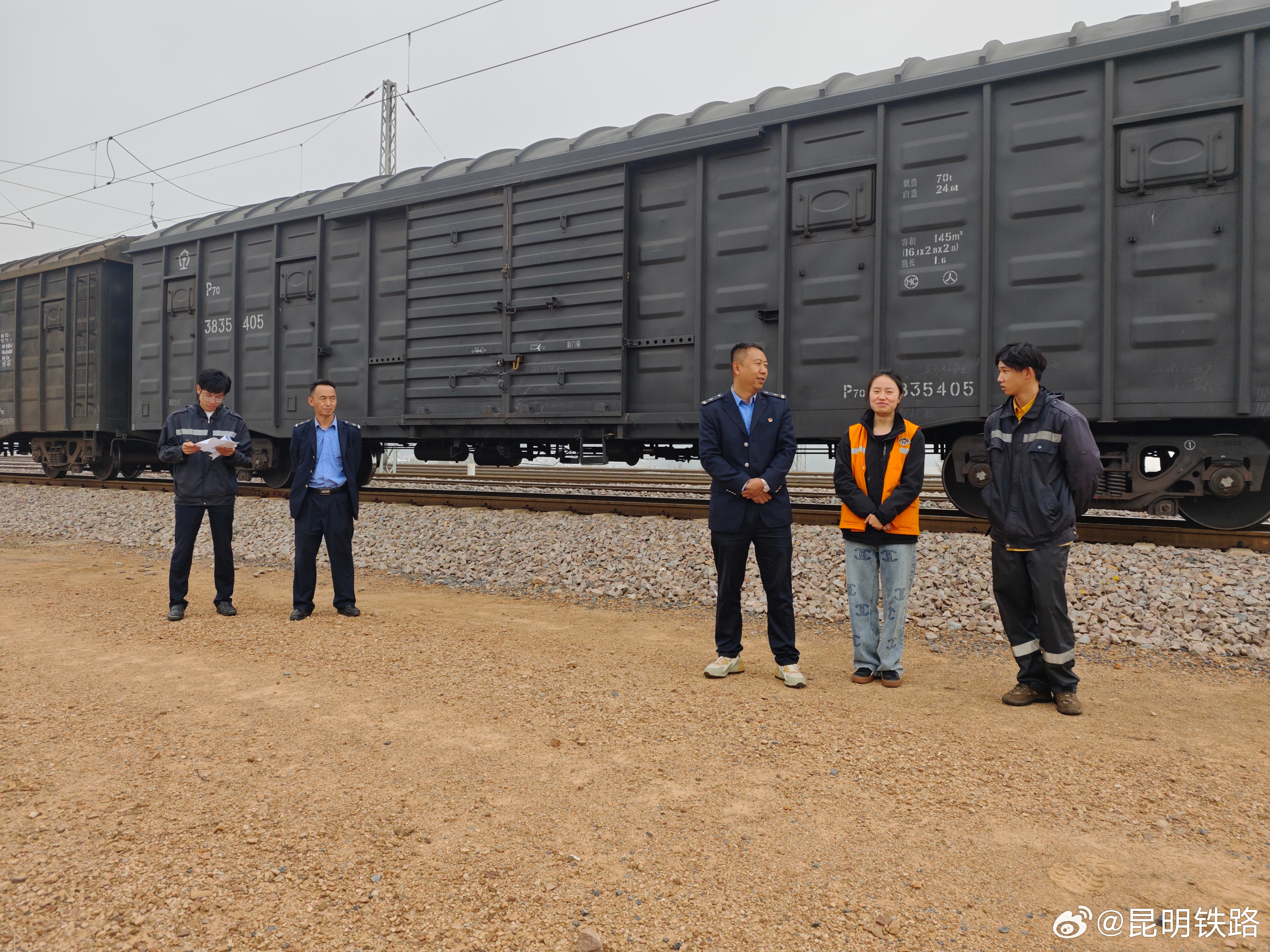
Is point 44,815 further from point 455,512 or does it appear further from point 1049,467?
point 455,512

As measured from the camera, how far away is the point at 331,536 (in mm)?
5828

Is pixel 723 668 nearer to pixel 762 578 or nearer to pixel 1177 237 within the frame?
pixel 762 578

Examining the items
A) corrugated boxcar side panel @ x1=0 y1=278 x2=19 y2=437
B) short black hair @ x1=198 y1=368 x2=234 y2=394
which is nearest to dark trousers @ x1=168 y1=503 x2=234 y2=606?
short black hair @ x1=198 y1=368 x2=234 y2=394

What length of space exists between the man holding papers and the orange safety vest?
460 centimetres

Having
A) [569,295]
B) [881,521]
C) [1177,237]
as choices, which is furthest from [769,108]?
[881,521]

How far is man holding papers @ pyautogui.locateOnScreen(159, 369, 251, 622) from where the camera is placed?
5.66 metres

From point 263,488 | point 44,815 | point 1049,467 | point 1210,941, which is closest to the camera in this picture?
point 1210,941

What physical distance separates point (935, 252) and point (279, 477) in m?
9.64

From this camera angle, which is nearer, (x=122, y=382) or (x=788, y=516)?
(x=788, y=516)

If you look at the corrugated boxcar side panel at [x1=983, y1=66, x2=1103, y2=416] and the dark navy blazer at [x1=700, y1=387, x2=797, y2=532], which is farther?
the corrugated boxcar side panel at [x1=983, y1=66, x2=1103, y2=416]

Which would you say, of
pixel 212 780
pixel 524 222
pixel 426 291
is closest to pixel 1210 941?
pixel 212 780

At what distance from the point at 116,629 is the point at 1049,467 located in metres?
6.07

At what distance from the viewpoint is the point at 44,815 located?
99.0 inches

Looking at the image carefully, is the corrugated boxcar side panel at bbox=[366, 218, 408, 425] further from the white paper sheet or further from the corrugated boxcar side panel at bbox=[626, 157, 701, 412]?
the white paper sheet
